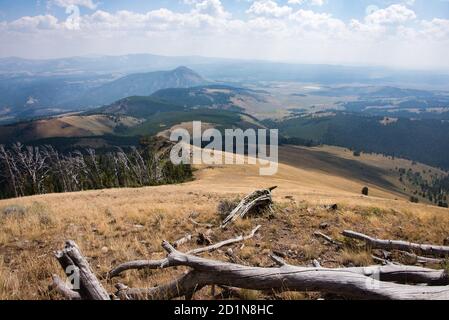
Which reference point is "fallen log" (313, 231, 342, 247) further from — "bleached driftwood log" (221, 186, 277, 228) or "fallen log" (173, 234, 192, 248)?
"fallen log" (173, 234, 192, 248)

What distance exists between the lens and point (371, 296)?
5836 millimetres

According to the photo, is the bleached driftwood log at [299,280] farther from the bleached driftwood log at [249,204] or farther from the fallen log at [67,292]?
the bleached driftwood log at [249,204]

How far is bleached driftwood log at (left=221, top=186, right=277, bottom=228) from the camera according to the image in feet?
47.4

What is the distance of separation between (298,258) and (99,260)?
584cm

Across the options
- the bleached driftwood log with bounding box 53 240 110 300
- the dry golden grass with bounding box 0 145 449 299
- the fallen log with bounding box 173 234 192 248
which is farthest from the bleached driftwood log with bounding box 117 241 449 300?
the fallen log with bounding box 173 234 192 248

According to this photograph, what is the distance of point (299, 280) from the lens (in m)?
6.39

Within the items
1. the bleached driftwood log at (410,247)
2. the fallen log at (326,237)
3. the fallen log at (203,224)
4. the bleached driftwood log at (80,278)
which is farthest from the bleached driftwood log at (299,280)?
the fallen log at (203,224)

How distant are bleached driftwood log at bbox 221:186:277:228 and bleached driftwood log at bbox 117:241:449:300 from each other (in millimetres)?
7091

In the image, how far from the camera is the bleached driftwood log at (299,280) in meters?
5.93

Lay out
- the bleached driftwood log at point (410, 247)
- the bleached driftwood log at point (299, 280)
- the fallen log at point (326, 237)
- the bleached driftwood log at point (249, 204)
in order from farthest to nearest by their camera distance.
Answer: the bleached driftwood log at point (249, 204) → the fallen log at point (326, 237) → the bleached driftwood log at point (410, 247) → the bleached driftwood log at point (299, 280)

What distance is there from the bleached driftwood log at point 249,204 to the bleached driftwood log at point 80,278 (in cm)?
781

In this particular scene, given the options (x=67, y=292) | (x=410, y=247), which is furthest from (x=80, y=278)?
(x=410, y=247)
